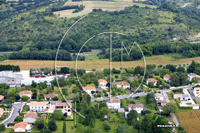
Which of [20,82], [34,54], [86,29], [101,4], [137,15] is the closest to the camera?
[20,82]

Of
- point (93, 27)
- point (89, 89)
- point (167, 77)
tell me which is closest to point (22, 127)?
point (89, 89)

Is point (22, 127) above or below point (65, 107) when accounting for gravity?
below

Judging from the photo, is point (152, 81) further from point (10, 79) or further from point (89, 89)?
point (10, 79)

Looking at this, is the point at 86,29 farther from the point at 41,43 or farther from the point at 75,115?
the point at 75,115

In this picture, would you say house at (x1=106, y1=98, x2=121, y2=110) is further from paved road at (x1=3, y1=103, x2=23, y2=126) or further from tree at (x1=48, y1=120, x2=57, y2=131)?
paved road at (x1=3, y1=103, x2=23, y2=126)

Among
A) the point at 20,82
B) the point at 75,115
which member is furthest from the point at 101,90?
the point at 20,82

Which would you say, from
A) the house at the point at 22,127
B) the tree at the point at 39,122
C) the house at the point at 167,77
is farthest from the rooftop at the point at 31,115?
the house at the point at 167,77

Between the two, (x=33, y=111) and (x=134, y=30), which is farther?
(x=134, y=30)
